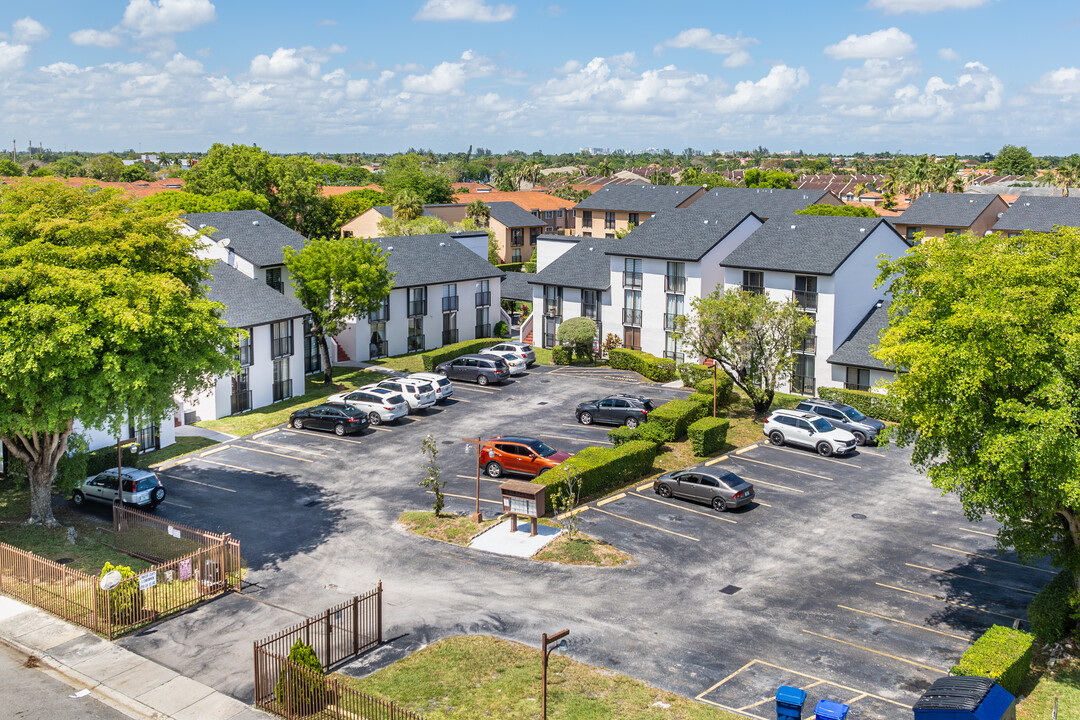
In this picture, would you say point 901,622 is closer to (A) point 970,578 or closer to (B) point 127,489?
(A) point 970,578

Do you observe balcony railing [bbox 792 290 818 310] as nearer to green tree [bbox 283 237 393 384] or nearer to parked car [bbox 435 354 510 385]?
parked car [bbox 435 354 510 385]

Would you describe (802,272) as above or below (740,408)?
above

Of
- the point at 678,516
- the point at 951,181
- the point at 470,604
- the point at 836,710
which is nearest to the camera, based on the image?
the point at 836,710

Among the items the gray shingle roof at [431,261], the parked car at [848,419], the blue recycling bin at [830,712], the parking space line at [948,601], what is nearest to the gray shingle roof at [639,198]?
the gray shingle roof at [431,261]

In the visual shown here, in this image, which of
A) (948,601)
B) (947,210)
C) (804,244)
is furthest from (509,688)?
(947,210)

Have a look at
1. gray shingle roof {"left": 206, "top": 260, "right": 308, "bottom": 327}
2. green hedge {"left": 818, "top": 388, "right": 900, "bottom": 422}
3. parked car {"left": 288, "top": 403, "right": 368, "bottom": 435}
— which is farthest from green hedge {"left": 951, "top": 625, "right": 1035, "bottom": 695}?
gray shingle roof {"left": 206, "top": 260, "right": 308, "bottom": 327}

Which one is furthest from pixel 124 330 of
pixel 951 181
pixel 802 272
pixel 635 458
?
pixel 951 181

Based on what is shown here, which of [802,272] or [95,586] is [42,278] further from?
[802,272]
